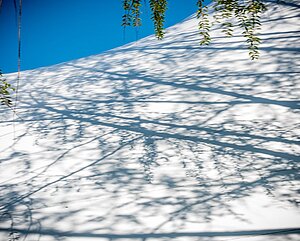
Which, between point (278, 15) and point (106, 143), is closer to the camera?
point (106, 143)

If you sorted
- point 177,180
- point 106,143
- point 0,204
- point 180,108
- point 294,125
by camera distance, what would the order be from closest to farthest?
point 0,204 → point 177,180 → point 294,125 → point 106,143 → point 180,108

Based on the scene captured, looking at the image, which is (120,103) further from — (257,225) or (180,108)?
(257,225)

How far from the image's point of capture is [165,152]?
3037 millimetres

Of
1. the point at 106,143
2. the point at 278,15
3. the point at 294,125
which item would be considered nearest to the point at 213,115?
the point at 294,125

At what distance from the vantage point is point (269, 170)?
2.47 m

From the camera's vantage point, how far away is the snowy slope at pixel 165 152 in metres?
2.02

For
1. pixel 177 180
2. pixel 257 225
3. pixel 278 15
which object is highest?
pixel 278 15

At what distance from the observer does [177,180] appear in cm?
253

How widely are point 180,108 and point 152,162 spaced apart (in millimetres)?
1451

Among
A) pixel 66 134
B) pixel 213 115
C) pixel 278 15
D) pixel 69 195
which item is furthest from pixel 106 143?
pixel 278 15

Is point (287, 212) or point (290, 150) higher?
point (290, 150)

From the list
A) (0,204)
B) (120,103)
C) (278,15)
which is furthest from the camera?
(278,15)

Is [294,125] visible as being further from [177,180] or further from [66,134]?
[66,134]

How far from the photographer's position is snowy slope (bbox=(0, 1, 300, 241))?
2.02 metres
